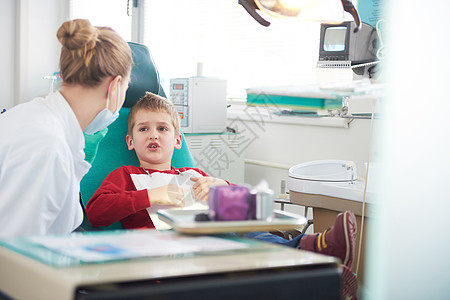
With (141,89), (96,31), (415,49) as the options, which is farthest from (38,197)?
(141,89)

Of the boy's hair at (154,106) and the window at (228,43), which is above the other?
the window at (228,43)

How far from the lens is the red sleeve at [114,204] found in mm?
1636

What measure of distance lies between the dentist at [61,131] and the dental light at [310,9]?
16.3 inches

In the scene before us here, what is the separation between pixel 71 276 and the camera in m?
0.74

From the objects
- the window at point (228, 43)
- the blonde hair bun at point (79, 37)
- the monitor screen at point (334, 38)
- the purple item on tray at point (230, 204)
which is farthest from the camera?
the window at point (228, 43)

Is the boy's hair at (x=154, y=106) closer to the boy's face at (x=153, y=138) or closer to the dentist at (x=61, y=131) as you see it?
the boy's face at (x=153, y=138)

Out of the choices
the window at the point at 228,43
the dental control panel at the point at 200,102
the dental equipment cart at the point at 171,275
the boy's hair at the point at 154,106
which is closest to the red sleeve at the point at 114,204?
the boy's hair at the point at 154,106

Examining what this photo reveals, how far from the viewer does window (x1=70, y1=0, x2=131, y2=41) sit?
4520mm

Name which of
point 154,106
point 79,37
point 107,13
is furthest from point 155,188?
point 107,13

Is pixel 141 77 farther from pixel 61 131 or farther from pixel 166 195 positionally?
pixel 61 131

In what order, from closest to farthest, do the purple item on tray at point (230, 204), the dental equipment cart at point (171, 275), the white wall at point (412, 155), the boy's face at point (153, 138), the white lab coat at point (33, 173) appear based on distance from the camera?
the dental equipment cart at point (171, 275) → the white wall at point (412, 155) → the purple item on tray at point (230, 204) → the white lab coat at point (33, 173) → the boy's face at point (153, 138)

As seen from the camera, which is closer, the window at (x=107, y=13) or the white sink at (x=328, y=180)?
the white sink at (x=328, y=180)

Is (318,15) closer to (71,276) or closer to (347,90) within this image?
(347,90)

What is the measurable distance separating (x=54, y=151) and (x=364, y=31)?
1.34 m
